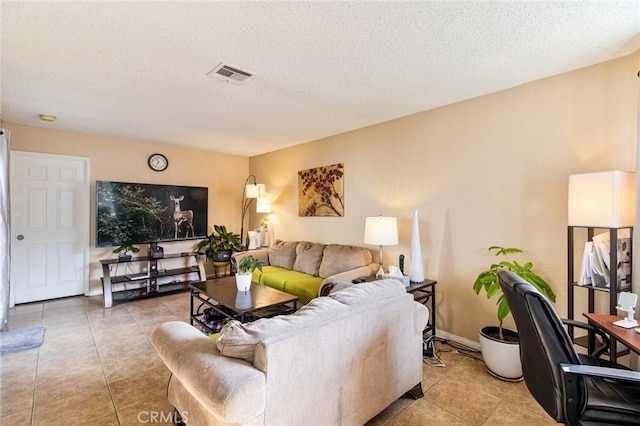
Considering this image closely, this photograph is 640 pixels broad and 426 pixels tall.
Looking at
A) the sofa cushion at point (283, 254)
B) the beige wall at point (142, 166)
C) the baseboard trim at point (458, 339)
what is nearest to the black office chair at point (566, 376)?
the baseboard trim at point (458, 339)

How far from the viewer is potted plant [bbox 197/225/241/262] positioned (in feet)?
16.8

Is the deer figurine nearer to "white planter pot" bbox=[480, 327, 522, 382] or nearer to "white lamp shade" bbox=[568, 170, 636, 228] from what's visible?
"white planter pot" bbox=[480, 327, 522, 382]

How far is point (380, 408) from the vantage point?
1763 millimetres

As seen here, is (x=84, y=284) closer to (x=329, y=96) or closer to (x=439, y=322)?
(x=329, y=96)

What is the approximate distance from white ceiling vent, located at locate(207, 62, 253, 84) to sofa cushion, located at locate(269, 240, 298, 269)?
8.52 feet

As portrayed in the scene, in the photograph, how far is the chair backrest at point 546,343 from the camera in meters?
1.23

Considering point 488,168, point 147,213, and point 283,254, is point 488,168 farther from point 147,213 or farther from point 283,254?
point 147,213

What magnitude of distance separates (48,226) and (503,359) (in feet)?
18.6

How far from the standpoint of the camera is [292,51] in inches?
80.1

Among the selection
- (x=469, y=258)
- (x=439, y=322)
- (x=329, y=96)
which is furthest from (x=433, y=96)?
(x=439, y=322)

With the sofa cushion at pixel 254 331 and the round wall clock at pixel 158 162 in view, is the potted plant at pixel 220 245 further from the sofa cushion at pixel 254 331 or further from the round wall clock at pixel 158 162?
the sofa cushion at pixel 254 331

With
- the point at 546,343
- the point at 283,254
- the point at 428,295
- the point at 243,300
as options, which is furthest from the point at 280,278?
the point at 546,343

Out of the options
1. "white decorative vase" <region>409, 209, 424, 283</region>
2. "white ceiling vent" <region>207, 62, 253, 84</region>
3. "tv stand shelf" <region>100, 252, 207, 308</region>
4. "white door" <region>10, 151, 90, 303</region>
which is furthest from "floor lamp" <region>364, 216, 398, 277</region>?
"white door" <region>10, 151, 90, 303</region>

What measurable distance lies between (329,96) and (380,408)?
2.58 m
